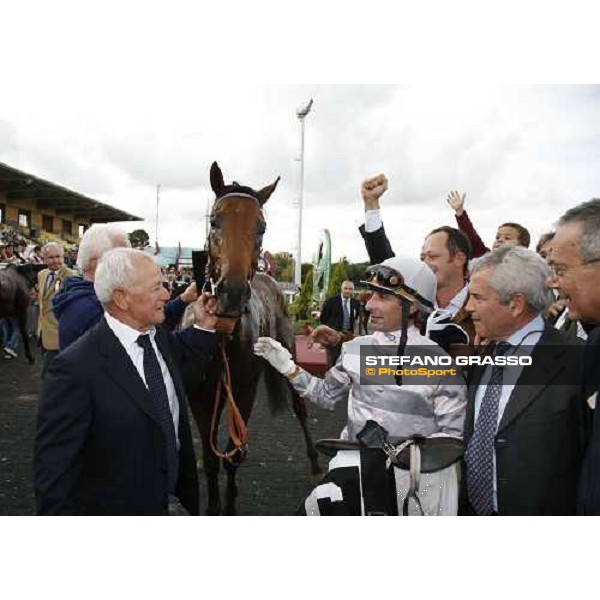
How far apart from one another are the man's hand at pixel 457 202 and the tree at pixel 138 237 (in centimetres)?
174

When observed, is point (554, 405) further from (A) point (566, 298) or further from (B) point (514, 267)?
(B) point (514, 267)

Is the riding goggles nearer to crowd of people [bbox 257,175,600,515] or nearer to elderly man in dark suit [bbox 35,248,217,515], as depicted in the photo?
crowd of people [bbox 257,175,600,515]

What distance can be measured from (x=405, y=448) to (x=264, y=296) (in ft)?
7.68

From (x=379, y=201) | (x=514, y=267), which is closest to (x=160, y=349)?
(x=379, y=201)

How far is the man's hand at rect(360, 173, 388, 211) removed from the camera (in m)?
2.87

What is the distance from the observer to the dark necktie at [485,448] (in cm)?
217

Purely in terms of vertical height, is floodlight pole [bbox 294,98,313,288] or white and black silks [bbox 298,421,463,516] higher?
floodlight pole [bbox 294,98,313,288]

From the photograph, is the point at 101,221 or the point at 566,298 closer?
the point at 566,298

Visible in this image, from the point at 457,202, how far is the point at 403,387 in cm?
107

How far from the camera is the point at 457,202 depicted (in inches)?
112

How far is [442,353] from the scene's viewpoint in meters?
2.39

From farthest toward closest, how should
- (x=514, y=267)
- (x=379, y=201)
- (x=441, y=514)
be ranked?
(x=379, y=201)
(x=441, y=514)
(x=514, y=267)

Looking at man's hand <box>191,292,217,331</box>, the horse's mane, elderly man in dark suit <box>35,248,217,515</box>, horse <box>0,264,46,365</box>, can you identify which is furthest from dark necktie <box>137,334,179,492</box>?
horse <box>0,264,46,365</box>

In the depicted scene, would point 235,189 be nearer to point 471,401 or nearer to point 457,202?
point 457,202
